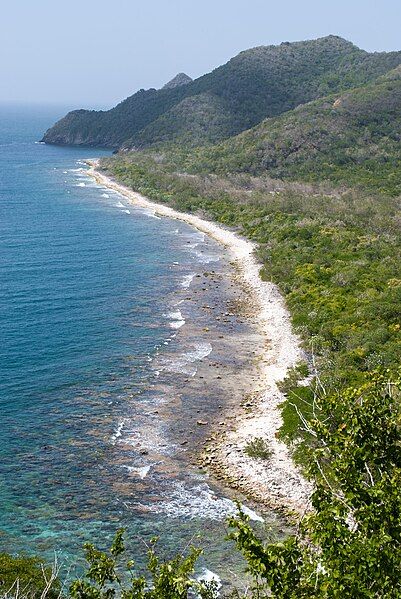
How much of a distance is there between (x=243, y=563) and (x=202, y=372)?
60.8 feet

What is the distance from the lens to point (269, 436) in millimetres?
33938

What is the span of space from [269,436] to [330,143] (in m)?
95.8

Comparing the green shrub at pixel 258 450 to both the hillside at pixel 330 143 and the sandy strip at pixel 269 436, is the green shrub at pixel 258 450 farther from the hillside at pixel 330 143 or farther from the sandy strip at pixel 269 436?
the hillside at pixel 330 143

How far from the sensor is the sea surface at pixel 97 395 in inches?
1055

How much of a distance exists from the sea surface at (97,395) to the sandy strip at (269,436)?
1.68 meters

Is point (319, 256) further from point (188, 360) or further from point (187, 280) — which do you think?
point (188, 360)

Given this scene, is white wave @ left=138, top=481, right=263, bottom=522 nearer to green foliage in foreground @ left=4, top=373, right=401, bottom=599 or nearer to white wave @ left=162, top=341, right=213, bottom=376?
white wave @ left=162, top=341, right=213, bottom=376

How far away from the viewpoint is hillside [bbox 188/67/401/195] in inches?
4400

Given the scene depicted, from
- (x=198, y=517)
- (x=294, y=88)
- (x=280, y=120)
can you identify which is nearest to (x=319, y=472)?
(x=198, y=517)

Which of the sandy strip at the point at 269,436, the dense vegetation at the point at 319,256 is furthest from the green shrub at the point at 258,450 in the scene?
the sandy strip at the point at 269,436

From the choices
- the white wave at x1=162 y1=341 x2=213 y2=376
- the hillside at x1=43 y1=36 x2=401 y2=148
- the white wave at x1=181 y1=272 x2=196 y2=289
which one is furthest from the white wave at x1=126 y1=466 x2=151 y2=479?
the hillside at x1=43 y1=36 x2=401 y2=148

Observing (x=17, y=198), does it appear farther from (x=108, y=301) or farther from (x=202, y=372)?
(x=202, y=372)

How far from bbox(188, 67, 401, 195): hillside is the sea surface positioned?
41137 millimetres

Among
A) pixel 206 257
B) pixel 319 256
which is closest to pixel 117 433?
pixel 319 256
